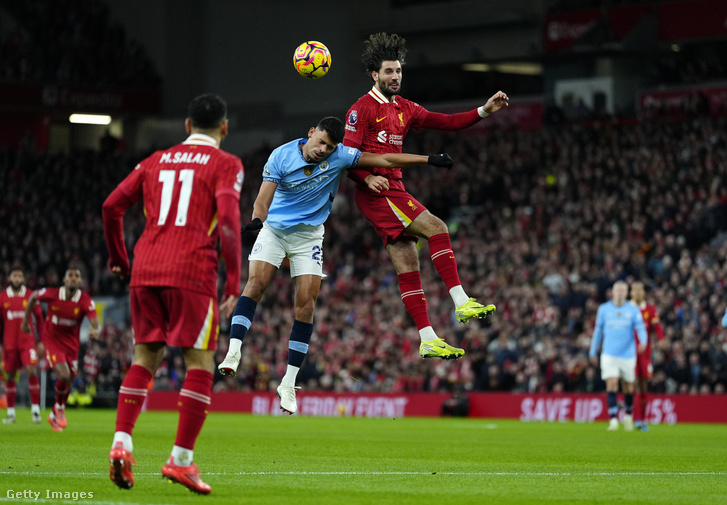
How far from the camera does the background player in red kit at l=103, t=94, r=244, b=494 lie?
295 inches

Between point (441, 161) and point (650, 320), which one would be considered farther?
point (650, 320)

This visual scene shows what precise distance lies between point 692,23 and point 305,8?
1576 centimetres

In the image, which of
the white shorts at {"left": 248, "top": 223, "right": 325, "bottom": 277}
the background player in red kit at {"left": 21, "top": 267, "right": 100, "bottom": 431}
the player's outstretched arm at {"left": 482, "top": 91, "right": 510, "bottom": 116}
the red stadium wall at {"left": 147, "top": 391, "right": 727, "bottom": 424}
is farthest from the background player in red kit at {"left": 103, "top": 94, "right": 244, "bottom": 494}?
the red stadium wall at {"left": 147, "top": 391, "right": 727, "bottom": 424}

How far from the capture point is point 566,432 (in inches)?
747

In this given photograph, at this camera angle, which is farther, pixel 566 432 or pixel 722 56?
pixel 722 56

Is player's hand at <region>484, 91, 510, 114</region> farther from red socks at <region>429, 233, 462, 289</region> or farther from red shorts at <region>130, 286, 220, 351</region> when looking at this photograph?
red shorts at <region>130, 286, 220, 351</region>

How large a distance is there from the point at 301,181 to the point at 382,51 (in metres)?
1.60

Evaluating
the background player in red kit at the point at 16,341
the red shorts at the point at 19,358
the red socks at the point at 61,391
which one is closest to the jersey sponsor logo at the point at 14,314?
the background player in red kit at the point at 16,341

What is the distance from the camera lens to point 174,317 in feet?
24.8

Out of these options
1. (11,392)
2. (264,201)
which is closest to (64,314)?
(11,392)

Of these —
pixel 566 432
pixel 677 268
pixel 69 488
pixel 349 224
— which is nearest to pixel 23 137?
pixel 349 224

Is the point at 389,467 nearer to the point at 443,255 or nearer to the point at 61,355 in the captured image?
the point at 443,255

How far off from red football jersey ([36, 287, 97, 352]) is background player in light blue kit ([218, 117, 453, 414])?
7440 mm

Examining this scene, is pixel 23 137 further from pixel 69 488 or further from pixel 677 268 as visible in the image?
pixel 69 488
